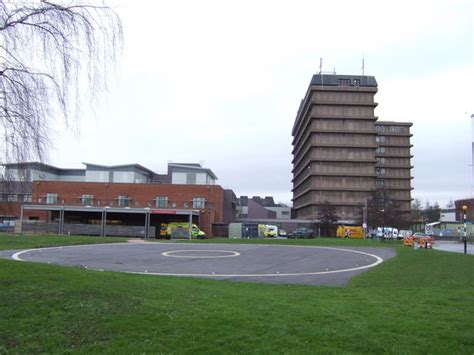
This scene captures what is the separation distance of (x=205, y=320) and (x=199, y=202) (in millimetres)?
68913

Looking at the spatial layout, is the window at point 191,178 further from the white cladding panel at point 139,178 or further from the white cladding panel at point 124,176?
the white cladding panel at point 124,176

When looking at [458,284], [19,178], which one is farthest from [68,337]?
[458,284]

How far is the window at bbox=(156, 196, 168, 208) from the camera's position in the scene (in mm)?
76688

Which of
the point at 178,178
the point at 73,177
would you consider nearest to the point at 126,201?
the point at 178,178

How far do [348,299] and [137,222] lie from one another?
67.2m

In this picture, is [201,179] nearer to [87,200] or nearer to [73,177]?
[87,200]

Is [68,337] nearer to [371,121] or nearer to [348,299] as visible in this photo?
[348,299]

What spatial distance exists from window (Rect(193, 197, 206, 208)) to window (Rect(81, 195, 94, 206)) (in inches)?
668

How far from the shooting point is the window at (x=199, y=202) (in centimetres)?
7644

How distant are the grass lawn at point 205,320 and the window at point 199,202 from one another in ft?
212

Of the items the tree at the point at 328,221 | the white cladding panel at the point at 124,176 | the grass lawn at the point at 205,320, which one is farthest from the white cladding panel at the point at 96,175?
the grass lawn at the point at 205,320

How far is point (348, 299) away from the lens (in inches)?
448

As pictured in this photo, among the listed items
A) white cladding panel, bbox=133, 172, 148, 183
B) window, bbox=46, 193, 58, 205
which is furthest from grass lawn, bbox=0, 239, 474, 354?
white cladding panel, bbox=133, 172, 148, 183

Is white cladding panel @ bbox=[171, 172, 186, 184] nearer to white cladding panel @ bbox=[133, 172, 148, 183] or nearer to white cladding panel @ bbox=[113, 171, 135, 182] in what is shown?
white cladding panel @ bbox=[133, 172, 148, 183]
